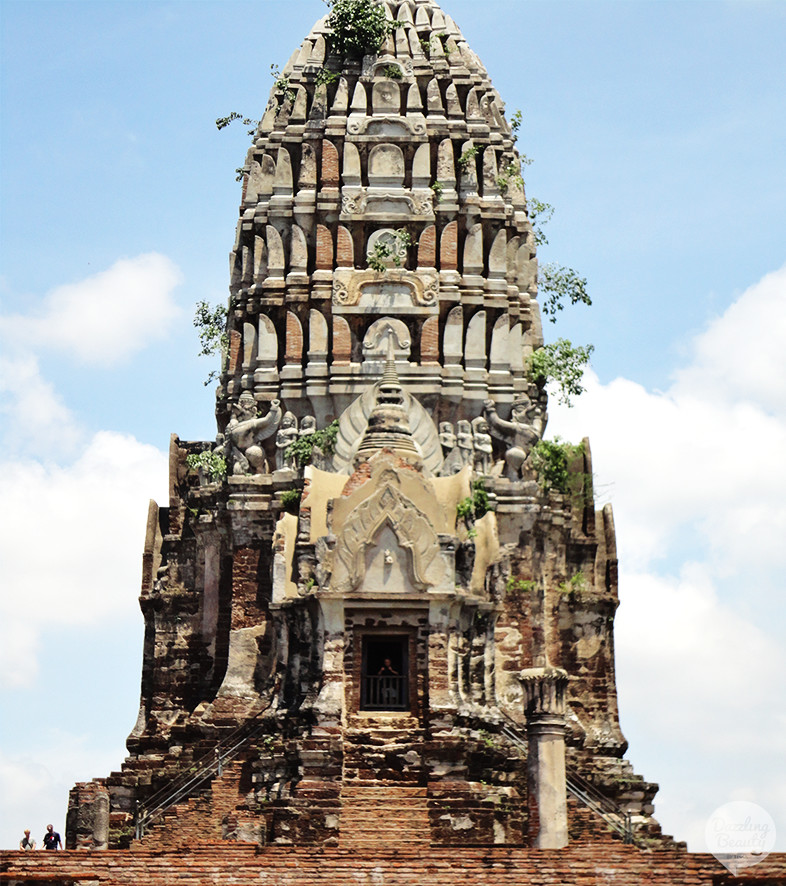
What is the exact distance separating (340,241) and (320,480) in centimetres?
742

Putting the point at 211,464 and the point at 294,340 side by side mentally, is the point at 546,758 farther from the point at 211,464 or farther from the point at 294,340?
the point at 294,340

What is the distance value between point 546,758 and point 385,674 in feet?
17.2

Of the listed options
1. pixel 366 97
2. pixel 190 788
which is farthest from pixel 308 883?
pixel 366 97

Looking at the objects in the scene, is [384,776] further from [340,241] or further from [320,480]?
[340,241]

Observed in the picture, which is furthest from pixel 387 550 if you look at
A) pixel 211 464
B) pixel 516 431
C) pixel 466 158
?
pixel 466 158

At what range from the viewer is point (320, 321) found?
4738cm

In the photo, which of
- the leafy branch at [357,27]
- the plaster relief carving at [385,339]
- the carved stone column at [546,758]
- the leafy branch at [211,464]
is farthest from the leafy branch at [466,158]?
the carved stone column at [546,758]

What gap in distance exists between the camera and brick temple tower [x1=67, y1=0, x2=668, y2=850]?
38.9 m

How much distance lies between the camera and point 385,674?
40.2 metres

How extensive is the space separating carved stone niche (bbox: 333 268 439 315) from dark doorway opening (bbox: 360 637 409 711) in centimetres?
956

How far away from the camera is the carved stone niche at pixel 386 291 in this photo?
155 feet

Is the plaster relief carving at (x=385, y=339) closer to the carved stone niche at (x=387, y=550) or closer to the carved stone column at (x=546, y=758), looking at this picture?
the carved stone niche at (x=387, y=550)

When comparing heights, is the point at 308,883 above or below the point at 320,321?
below

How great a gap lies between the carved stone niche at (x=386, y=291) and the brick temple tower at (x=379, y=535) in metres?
0.05
